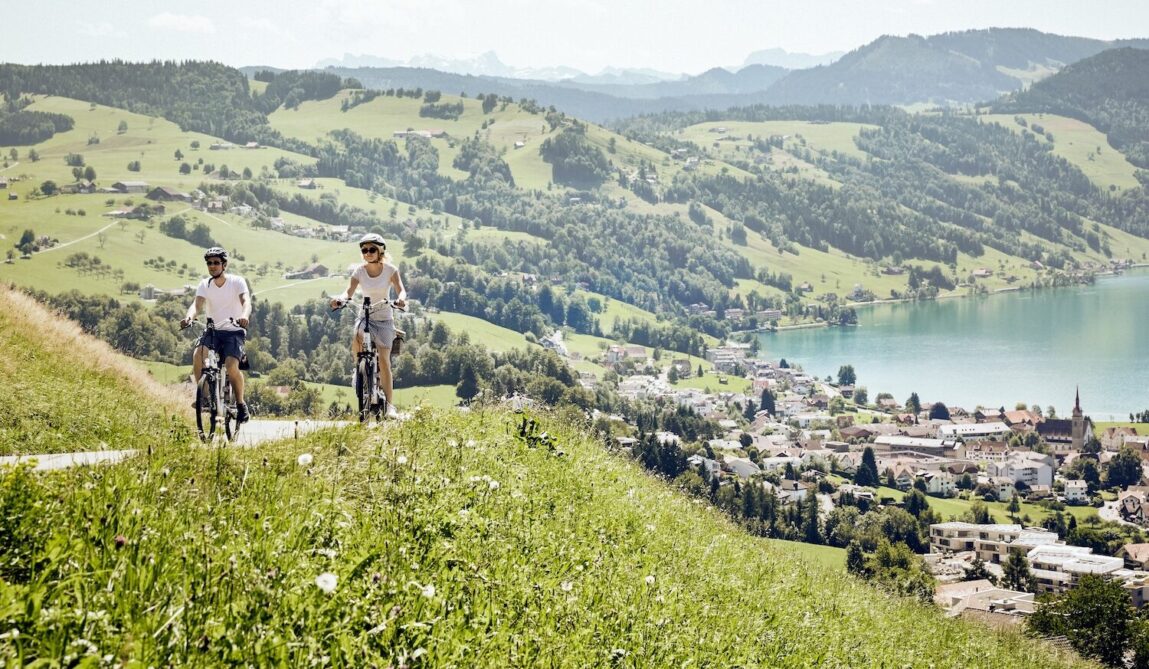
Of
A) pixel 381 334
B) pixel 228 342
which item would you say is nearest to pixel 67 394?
pixel 228 342

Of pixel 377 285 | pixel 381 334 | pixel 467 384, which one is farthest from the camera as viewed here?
pixel 467 384

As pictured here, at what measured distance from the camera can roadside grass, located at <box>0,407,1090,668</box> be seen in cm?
412

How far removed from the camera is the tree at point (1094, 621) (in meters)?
27.5

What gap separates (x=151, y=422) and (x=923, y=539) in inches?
2750

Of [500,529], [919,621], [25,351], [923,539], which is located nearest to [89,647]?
[500,529]

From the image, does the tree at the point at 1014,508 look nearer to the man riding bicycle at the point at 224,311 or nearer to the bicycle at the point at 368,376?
the bicycle at the point at 368,376

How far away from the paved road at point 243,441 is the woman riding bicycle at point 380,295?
88cm

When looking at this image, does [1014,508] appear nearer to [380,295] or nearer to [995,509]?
[995,509]

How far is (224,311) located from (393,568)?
640 centimetres

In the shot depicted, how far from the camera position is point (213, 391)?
11.1m

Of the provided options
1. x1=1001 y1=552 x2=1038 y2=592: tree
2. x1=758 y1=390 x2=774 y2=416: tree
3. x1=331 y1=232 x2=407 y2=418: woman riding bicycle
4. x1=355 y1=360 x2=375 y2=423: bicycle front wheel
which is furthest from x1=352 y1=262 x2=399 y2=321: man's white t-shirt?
x1=758 y1=390 x2=774 y2=416: tree

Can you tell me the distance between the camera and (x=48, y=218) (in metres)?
160

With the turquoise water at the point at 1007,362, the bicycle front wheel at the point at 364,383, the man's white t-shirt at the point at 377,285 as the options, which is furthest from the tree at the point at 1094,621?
the turquoise water at the point at 1007,362

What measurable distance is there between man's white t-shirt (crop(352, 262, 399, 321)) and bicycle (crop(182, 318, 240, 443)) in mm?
1519
